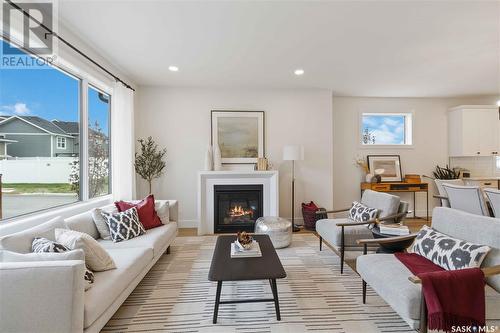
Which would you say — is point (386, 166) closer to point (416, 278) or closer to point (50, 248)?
point (416, 278)

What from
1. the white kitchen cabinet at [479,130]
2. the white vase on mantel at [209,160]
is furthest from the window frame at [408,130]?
the white vase on mantel at [209,160]

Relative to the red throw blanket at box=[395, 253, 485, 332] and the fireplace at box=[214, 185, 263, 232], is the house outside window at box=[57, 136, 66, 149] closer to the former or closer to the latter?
the fireplace at box=[214, 185, 263, 232]

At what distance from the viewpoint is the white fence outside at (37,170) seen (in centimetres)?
230

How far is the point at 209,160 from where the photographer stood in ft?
15.0

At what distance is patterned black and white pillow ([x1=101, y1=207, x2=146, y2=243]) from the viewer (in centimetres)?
273

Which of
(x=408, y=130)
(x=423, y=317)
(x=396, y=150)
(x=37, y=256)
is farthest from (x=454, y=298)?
(x=408, y=130)

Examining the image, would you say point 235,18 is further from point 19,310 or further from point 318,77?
point 19,310

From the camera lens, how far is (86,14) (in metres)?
2.40

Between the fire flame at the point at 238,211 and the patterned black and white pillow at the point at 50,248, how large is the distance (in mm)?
2962

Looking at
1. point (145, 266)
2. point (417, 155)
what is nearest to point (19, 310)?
point (145, 266)

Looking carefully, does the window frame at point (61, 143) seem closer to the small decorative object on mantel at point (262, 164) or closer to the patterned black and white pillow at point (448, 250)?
the small decorative object on mantel at point (262, 164)

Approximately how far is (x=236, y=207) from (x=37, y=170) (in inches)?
117

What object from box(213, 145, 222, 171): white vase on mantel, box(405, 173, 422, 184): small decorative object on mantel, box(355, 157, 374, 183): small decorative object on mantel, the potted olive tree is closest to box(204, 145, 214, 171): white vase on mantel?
box(213, 145, 222, 171): white vase on mantel

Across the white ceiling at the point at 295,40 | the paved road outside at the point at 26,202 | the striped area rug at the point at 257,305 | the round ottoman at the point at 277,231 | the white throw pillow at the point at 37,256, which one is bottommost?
the striped area rug at the point at 257,305
